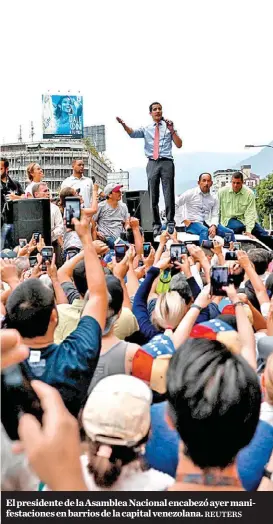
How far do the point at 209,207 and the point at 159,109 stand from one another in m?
1.27

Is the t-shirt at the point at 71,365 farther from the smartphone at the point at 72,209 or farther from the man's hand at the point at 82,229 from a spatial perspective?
the smartphone at the point at 72,209

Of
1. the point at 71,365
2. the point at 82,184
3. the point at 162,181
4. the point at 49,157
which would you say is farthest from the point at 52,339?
the point at 49,157

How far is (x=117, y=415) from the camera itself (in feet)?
5.66

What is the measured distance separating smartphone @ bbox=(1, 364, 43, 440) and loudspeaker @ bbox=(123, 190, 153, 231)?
665 centimetres

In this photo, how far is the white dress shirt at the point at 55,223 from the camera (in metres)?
6.41

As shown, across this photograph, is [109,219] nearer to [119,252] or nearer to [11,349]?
[119,252]

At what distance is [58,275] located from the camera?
13.5 feet

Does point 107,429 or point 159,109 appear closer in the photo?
point 107,429

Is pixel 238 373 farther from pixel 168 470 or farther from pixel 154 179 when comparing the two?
pixel 154 179

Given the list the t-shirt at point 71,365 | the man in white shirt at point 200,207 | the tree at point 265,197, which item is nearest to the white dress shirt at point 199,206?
the man in white shirt at point 200,207

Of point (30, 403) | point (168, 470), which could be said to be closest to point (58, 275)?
point (168, 470)

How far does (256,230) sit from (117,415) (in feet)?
22.5

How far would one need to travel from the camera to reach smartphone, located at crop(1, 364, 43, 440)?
5.83 feet

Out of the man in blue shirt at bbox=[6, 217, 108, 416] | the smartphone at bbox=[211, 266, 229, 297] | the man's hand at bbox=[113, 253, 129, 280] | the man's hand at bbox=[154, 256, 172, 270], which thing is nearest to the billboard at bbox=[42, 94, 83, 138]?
the man's hand at bbox=[113, 253, 129, 280]
